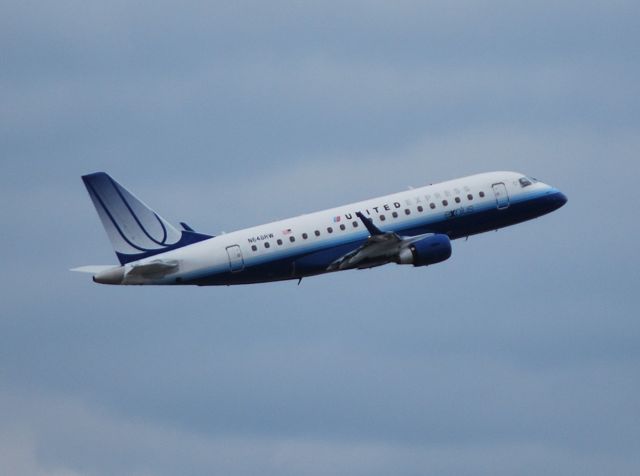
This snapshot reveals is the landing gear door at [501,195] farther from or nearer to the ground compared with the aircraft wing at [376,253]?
farther from the ground

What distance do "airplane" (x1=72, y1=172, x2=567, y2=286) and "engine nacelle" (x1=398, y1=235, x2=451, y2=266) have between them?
64 millimetres

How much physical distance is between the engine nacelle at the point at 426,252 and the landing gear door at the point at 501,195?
7.69 metres

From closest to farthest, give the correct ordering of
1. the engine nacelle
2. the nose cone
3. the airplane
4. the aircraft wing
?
the airplane < the aircraft wing < the engine nacelle < the nose cone

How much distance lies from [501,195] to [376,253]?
11.8 meters

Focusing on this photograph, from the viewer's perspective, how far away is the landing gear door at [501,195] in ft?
376

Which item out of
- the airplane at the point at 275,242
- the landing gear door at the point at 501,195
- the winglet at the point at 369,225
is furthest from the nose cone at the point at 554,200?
the winglet at the point at 369,225

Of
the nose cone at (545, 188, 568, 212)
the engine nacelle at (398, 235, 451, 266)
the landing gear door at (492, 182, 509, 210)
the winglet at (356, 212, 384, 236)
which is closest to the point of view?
the winglet at (356, 212, 384, 236)

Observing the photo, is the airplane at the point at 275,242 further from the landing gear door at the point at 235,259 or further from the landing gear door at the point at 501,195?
the landing gear door at the point at 501,195

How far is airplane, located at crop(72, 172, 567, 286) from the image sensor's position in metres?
106

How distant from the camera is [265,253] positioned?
107 m

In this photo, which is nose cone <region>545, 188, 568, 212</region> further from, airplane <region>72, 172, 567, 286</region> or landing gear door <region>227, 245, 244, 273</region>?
landing gear door <region>227, 245, 244, 273</region>

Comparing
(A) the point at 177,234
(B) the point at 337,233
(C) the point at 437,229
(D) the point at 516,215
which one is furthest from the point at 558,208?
(A) the point at 177,234

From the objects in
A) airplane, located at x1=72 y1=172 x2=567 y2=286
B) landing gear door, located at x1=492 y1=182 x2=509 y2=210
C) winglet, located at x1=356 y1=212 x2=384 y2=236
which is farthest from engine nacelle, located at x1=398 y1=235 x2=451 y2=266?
landing gear door, located at x1=492 y1=182 x2=509 y2=210

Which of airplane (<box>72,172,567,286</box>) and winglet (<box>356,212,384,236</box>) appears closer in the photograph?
winglet (<box>356,212,384,236</box>)
